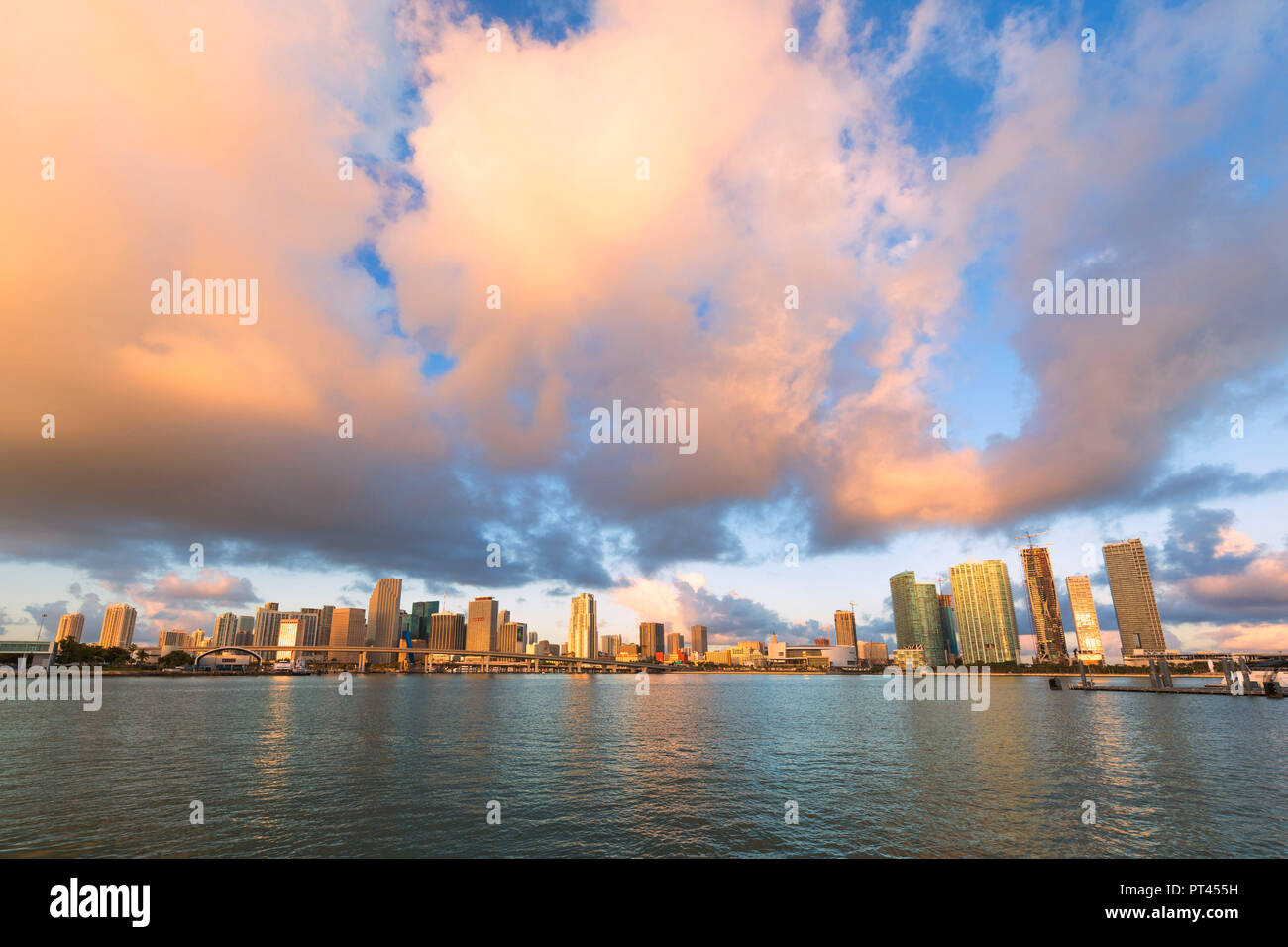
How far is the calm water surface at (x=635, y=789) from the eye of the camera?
31.3m

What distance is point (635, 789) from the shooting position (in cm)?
4372

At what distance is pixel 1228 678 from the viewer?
152 m

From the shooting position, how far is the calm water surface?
31.3 metres

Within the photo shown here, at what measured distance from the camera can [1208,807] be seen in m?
39.8
